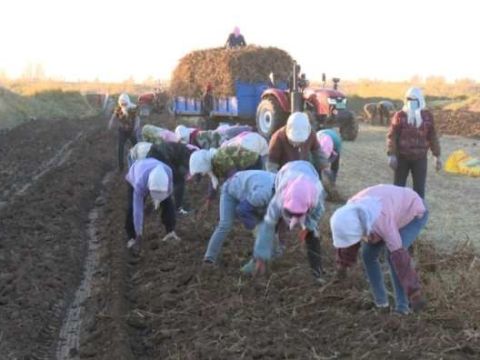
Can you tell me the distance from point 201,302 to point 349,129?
46.2 ft

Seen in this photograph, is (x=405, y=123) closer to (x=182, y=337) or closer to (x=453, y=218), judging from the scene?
(x=453, y=218)

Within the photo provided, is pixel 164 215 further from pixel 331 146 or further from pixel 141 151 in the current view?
pixel 331 146

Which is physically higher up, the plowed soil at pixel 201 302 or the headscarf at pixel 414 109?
the headscarf at pixel 414 109

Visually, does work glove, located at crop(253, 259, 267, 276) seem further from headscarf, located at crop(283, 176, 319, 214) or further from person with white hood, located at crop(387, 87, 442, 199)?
person with white hood, located at crop(387, 87, 442, 199)

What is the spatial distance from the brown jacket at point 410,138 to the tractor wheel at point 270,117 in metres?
7.61

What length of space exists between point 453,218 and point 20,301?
5623 mm

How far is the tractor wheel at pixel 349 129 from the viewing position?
19.3 m

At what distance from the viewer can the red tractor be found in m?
15.3

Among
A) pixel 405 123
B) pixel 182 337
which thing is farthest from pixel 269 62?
pixel 182 337

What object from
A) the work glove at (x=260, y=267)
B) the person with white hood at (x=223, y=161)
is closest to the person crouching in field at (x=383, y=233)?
the work glove at (x=260, y=267)

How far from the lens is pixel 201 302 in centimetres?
604

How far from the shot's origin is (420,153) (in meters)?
7.70

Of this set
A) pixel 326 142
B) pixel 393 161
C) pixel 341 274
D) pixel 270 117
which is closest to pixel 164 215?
pixel 393 161

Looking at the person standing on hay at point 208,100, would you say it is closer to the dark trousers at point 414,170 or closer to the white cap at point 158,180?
the dark trousers at point 414,170
